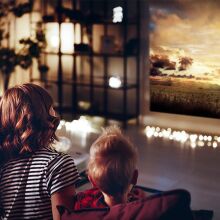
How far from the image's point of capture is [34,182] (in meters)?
2.09

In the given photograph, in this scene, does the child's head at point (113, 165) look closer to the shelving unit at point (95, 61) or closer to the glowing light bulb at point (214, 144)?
the glowing light bulb at point (214, 144)

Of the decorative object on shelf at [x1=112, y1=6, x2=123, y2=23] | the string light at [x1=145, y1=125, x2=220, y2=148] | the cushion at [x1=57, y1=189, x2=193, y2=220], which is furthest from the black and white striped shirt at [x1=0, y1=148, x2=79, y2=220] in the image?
the decorative object on shelf at [x1=112, y1=6, x2=123, y2=23]

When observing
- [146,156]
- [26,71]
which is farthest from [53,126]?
[26,71]

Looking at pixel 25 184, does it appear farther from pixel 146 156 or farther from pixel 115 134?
pixel 146 156

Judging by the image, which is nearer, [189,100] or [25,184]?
[25,184]

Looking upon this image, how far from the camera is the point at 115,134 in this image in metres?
2.04

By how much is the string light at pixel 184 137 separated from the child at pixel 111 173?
1.31 feet

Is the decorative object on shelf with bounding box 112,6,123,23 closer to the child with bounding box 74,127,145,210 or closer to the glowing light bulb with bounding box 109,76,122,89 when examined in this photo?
the glowing light bulb with bounding box 109,76,122,89

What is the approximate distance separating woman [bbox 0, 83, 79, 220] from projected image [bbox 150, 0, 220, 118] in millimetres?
506

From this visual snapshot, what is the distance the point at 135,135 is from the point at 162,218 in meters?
0.73

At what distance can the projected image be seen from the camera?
87.7 inches

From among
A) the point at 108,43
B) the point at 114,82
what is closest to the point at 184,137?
the point at 114,82

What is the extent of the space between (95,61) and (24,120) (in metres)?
0.97

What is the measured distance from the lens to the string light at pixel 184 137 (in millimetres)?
2289
